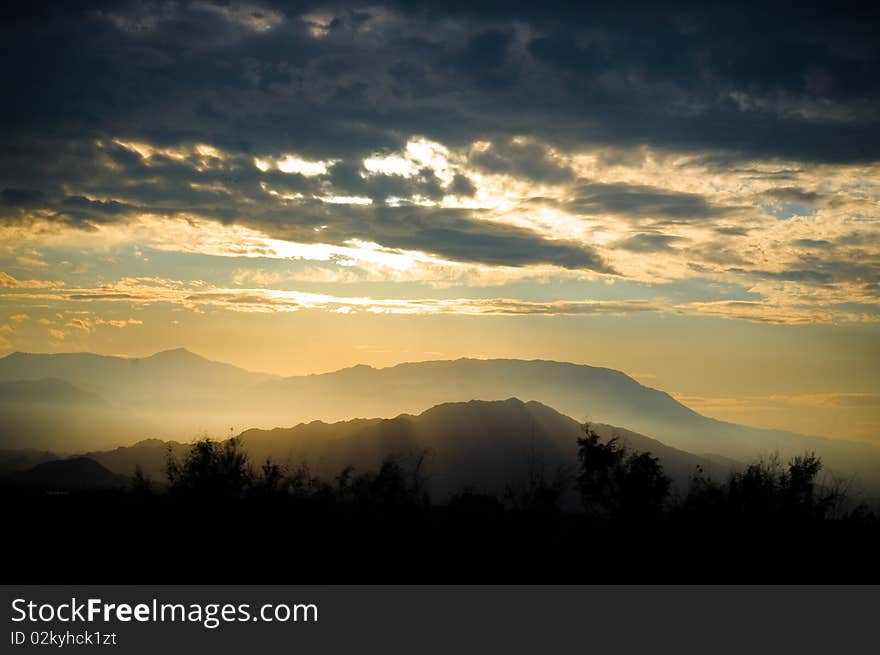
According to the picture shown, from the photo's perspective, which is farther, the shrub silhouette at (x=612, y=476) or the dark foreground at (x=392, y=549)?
the shrub silhouette at (x=612, y=476)

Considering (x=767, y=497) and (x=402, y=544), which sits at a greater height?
Answer: (x=767, y=497)

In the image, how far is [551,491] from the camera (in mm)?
49812

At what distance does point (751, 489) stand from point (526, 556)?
38.2 m

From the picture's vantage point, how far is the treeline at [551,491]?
1800 inches

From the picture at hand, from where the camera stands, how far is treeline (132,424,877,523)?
45.7m

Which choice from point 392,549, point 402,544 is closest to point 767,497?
point 402,544

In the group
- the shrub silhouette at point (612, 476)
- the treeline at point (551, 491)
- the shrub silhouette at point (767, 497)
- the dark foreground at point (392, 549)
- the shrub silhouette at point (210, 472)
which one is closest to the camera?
the dark foreground at point (392, 549)

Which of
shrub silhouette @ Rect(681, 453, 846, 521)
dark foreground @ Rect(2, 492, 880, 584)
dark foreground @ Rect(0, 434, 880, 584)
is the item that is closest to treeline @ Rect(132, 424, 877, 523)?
shrub silhouette @ Rect(681, 453, 846, 521)

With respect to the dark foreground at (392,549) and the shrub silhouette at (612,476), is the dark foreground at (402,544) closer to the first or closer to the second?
the dark foreground at (392,549)

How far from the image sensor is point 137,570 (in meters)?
34.2

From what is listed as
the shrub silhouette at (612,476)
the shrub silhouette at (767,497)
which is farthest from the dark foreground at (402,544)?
the shrub silhouette at (612,476)

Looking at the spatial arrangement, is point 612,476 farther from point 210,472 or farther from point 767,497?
point 210,472

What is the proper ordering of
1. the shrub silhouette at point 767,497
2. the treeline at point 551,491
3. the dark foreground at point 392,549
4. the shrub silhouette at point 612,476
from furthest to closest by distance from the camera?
the shrub silhouette at point 612,476
the shrub silhouette at point 767,497
the treeline at point 551,491
the dark foreground at point 392,549
